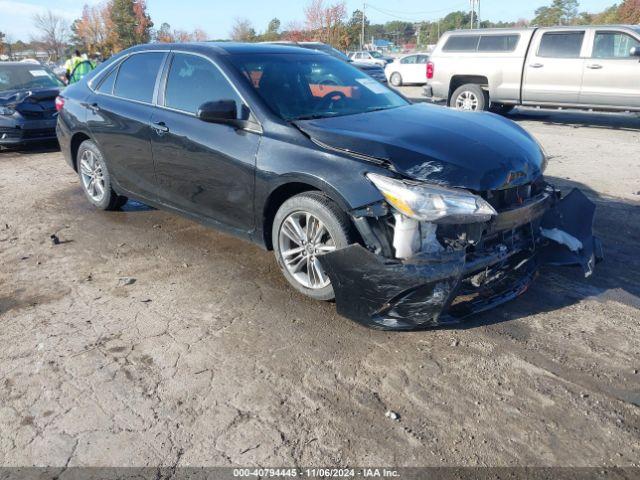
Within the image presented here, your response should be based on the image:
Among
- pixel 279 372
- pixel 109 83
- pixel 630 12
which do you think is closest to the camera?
pixel 279 372

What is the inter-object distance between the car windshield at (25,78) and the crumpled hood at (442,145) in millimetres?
8953

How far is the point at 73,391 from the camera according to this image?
9.89 ft

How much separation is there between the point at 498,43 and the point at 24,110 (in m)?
9.77

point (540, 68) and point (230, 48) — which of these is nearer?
point (230, 48)

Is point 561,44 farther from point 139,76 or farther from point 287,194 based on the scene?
point 287,194

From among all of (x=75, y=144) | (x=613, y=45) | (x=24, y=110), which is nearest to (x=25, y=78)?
(x=24, y=110)

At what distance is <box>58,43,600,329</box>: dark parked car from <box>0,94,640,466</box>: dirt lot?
0.28 metres

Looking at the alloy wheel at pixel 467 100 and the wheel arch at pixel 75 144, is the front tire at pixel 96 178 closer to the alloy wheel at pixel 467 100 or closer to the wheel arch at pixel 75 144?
the wheel arch at pixel 75 144

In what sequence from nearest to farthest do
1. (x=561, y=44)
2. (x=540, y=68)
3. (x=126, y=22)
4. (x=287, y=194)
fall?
(x=287, y=194), (x=561, y=44), (x=540, y=68), (x=126, y=22)

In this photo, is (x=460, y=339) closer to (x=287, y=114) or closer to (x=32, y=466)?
(x=287, y=114)

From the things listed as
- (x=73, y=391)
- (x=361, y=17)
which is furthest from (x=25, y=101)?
(x=361, y=17)

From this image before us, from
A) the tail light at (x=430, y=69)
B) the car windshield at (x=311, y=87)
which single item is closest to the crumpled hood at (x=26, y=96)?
the car windshield at (x=311, y=87)

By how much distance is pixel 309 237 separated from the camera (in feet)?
12.6

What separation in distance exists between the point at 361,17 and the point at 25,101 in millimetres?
62349
